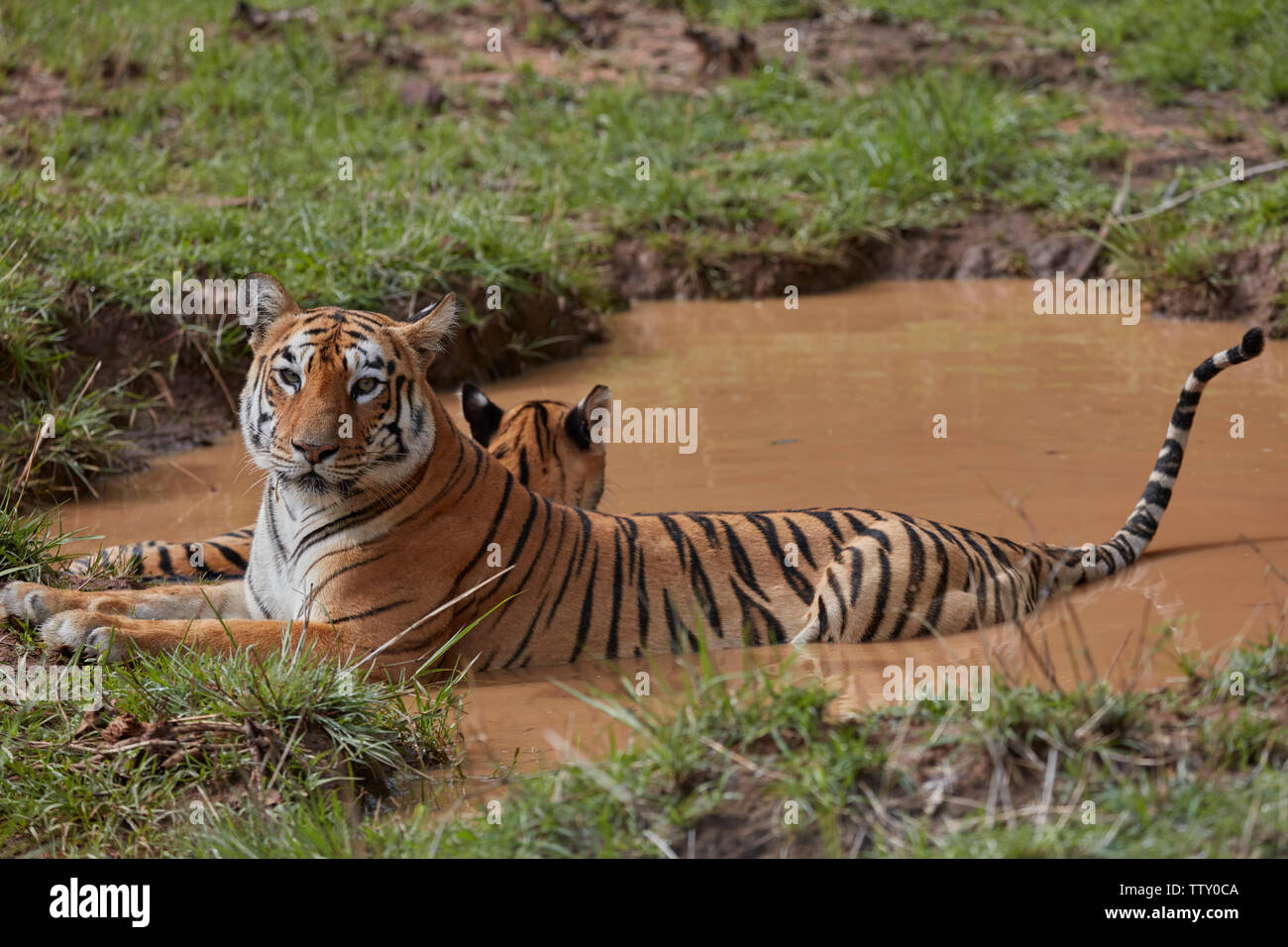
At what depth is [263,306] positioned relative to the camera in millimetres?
4797

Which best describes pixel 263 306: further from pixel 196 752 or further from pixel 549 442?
pixel 196 752

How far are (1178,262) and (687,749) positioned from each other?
7.63m

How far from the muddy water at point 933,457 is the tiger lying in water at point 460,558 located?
157mm

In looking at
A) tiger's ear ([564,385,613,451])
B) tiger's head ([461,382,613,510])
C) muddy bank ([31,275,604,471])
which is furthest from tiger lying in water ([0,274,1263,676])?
muddy bank ([31,275,604,471])

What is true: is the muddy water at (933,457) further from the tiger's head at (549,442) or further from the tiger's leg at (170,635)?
the tiger's leg at (170,635)

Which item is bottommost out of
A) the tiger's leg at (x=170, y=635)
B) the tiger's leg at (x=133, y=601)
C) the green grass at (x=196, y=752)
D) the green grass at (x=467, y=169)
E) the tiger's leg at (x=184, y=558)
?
the green grass at (x=196, y=752)

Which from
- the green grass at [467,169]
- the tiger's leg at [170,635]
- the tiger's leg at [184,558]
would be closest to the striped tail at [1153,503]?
the tiger's leg at [170,635]

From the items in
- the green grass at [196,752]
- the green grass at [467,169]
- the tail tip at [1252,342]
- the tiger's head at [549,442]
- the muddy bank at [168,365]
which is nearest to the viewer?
the green grass at [196,752]

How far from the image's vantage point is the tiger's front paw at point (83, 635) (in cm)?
416

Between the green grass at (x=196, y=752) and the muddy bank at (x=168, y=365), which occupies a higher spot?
the muddy bank at (x=168, y=365)

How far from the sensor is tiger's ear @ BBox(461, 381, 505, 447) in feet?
19.7

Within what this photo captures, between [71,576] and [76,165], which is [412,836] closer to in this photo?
[71,576]

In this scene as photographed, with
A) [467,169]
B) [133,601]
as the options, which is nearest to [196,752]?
[133,601]
